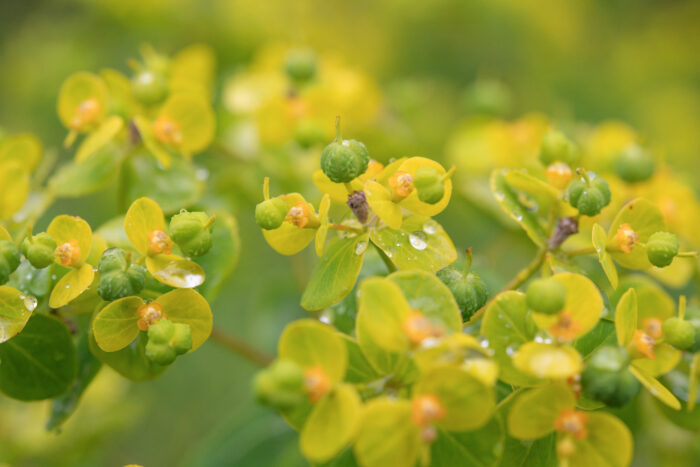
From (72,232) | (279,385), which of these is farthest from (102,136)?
(279,385)

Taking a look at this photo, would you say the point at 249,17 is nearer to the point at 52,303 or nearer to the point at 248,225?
the point at 248,225

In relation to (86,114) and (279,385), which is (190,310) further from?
(86,114)

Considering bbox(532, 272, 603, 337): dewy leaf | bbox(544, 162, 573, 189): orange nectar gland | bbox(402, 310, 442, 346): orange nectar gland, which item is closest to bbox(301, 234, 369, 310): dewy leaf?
bbox(402, 310, 442, 346): orange nectar gland

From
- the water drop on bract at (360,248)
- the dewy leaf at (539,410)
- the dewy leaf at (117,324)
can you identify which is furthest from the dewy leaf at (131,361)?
the dewy leaf at (539,410)

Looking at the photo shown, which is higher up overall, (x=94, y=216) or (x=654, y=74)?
(x=654, y=74)

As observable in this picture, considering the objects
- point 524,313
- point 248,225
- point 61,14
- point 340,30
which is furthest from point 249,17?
point 524,313

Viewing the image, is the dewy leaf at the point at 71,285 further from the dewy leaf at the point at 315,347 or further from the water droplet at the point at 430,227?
the water droplet at the point at 430,227
